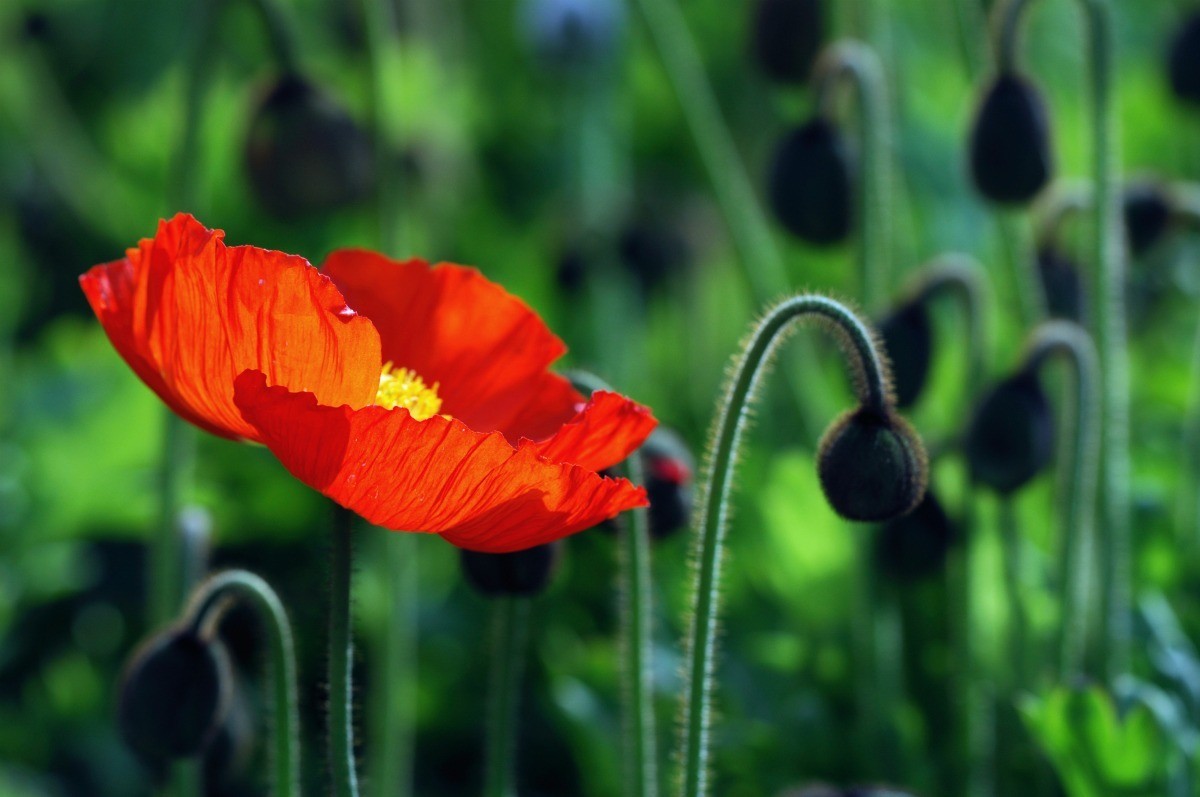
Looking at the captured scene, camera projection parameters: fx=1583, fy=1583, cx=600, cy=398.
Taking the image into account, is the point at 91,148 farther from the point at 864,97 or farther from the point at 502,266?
the point at 864,97

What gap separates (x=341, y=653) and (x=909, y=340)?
2.45 ft

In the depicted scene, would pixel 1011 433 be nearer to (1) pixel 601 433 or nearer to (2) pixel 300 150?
(1) pixel 601 433

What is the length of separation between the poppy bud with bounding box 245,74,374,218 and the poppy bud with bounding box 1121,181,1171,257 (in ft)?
2.80

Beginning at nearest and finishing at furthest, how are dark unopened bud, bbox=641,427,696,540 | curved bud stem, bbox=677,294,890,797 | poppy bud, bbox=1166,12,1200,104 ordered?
1. curved bud stem, bbox=677,294,890,797
2. dark unopened bud, bbox=641,427,696,540
3. poppy bud, bbox=1166,12,1200,104

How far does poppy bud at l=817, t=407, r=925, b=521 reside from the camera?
3.03 feet

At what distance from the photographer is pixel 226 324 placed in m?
0.77

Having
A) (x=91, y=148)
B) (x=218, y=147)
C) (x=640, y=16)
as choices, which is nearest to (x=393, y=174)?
(x=640, y=16)

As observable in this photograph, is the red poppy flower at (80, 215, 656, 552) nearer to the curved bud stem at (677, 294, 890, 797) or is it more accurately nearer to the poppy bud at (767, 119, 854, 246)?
the curved bud stem at (677, 294, 890, 797)

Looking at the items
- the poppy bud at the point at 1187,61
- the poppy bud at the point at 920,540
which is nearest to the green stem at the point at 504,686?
the poppy bud at the point at 920,540

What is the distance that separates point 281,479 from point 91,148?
4.45 feet

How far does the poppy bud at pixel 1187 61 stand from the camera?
1.94m

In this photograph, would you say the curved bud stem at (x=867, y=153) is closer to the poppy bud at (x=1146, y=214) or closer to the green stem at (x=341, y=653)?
the poppy bud at (x=1146, y=214)

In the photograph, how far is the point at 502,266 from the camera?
274 centimetres

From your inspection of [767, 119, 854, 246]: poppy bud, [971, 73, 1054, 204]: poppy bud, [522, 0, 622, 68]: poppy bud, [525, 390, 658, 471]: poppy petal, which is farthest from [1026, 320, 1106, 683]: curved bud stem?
[522, 0, 622, 68]: poppy bud
